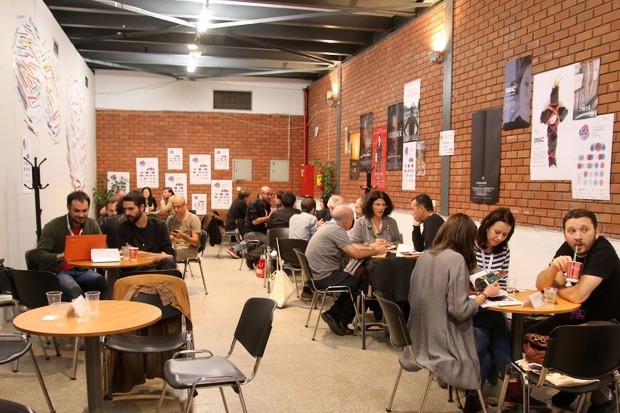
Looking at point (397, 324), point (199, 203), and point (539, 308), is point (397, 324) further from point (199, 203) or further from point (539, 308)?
point (199, 203)

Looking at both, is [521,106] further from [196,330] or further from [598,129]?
[196,330]

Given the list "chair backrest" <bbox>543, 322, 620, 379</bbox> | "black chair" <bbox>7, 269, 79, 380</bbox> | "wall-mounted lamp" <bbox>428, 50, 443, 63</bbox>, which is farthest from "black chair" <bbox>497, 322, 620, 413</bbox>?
"wall-mounted lamp" <bbox>428, 50, 443, 63</bbox>

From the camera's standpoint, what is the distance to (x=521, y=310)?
308cm

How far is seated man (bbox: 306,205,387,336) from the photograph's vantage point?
5.07m

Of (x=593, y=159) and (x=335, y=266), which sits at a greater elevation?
(x=593, y=159)

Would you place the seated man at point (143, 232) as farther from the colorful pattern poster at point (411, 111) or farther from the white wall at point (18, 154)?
the colorful pattern poster at point (411, 111)

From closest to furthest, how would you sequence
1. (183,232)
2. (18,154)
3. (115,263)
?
(115,263) < (18,154) < (183,232)

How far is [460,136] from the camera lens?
6.05 meters

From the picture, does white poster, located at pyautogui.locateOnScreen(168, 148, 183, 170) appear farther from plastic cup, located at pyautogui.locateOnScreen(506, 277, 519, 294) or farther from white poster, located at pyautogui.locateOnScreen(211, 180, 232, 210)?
plastic cup, located at pyautogui.locateOnScreen(506, 277, 519, 294)

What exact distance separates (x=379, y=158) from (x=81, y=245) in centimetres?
504

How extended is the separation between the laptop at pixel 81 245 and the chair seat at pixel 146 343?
1273mm

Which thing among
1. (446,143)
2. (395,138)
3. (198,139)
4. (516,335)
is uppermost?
(198,139)

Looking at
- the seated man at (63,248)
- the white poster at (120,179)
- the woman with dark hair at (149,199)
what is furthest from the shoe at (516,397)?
the white poster at (120,179)

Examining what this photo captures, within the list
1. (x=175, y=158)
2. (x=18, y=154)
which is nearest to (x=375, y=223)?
(x=18, y=154)
